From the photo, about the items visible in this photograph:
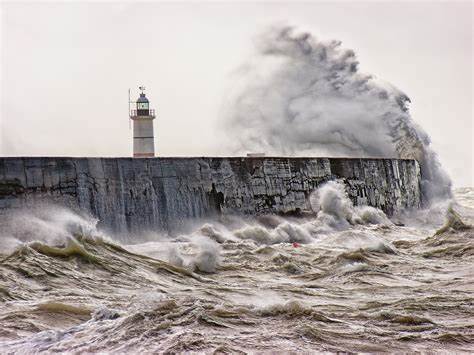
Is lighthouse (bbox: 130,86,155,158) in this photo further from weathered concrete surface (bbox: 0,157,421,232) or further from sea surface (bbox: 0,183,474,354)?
sea surface (bbox: 0,183,474,354)

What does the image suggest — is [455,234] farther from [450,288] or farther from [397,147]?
[397,147]

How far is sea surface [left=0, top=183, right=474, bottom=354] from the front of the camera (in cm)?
659

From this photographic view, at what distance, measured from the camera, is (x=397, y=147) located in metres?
25.5

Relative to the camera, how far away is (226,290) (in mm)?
9266

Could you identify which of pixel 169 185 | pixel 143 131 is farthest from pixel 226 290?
pixel 143 131

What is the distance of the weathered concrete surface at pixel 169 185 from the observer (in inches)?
501

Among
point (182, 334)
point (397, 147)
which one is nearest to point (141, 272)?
point (182, 334)

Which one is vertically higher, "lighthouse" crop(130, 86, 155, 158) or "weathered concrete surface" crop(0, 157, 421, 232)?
"lighthouse" crop(130, 86, 155, 158)

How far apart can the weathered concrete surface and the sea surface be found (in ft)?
1.08

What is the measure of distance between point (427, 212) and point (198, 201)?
31.3ft

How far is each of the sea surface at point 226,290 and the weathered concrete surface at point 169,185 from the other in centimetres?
33

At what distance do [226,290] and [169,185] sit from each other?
561 cm

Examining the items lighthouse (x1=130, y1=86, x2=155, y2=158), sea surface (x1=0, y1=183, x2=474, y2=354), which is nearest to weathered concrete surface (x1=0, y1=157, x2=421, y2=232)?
sea surface (x1=0, y1=183, x2=474, y2=354)

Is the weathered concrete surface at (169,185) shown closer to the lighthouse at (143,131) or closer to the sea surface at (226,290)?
the sea surface at (226,290)
